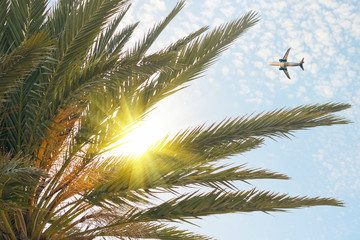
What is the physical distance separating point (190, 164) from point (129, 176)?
2.88ft

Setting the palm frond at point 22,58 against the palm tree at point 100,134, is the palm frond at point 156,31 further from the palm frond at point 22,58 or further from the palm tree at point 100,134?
the palm frond at point 22,58

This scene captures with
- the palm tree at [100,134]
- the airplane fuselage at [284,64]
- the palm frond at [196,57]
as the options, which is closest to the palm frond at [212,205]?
the palm tree at [100,134]

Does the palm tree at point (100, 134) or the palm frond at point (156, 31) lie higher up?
the palm frond at point (156, 31)

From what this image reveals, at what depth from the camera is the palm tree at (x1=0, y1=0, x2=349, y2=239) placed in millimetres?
4559

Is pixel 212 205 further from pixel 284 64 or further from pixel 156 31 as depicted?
pixel 284 64

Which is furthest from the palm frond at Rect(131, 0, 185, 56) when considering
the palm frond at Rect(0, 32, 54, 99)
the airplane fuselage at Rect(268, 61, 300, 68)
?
the airplane fuselage at Rect(268, 61, 300, 68)

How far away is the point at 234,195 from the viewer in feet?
17.0

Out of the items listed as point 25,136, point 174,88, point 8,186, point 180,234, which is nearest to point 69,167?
point 25,136

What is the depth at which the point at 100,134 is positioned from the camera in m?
4.96

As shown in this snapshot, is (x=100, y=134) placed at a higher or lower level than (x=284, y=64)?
lower

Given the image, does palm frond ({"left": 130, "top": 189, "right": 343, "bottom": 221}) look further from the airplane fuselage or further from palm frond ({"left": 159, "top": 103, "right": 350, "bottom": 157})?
the airplane fuselage

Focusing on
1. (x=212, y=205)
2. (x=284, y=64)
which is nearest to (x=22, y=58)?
(x=212, y=205)

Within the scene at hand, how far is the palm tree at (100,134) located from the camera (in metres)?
4.56

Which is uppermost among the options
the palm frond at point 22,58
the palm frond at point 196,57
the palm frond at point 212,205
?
the palm frond at point 196,57
